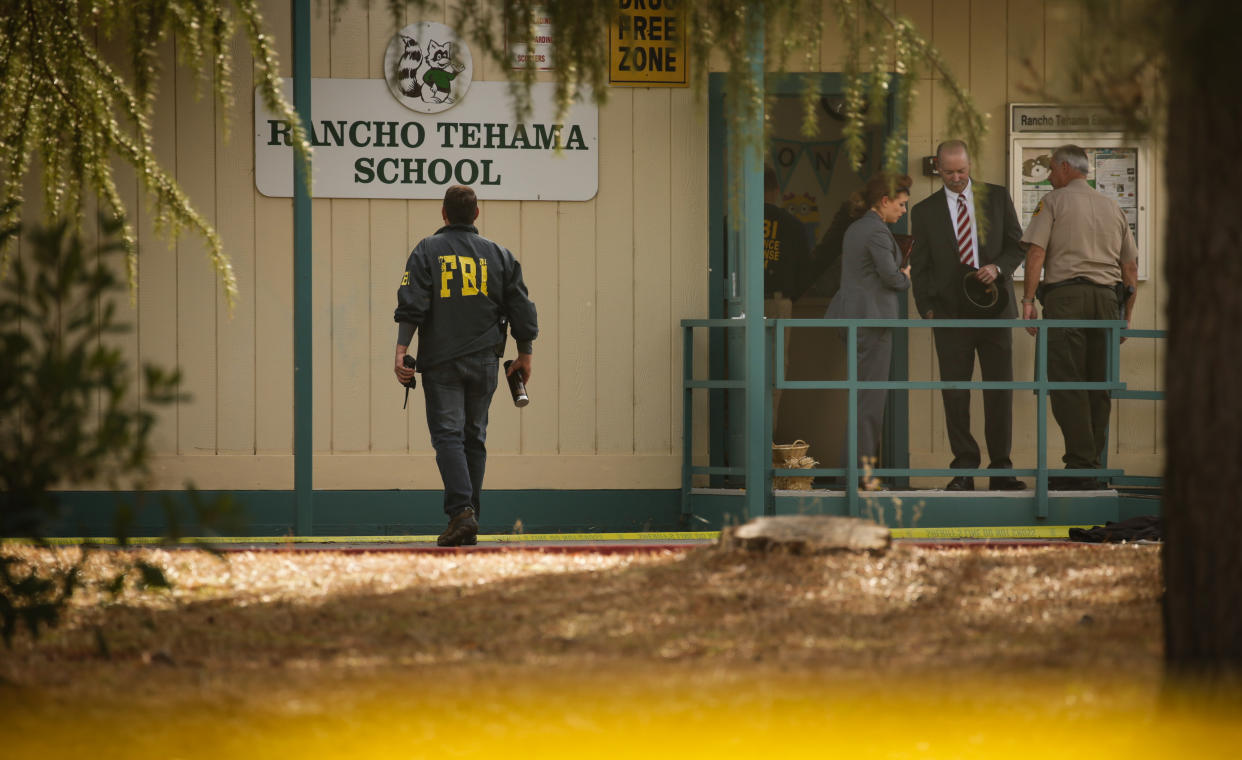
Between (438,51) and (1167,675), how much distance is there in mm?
6240

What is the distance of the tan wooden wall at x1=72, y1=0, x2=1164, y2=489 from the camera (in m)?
8.49

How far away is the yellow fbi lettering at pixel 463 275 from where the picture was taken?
680 centimetres

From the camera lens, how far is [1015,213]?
28.5 ft

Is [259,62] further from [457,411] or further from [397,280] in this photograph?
[397,280]

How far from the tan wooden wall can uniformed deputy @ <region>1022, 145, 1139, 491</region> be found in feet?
1.79

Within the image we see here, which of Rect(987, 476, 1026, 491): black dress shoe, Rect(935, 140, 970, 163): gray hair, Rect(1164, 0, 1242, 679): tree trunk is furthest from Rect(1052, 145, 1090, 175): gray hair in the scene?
Rect(1164, 0, 1242, 679): tree trunk

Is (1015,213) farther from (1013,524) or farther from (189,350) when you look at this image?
(189,350)

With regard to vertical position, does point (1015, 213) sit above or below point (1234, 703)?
above

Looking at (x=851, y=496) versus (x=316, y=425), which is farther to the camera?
(x=316, y=425)

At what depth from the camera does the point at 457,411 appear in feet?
22.4

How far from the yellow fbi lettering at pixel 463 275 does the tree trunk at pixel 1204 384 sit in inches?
158

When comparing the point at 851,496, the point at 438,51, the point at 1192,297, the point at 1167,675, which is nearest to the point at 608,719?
the point at 1167,675

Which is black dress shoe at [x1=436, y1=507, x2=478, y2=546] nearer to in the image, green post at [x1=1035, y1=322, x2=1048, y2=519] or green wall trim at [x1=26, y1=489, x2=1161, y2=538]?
green wall trim at [x1=26, y1=489, x2=1161, y2=538]

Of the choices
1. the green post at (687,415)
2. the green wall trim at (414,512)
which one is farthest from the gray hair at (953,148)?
the green wall trim at (414,512)
